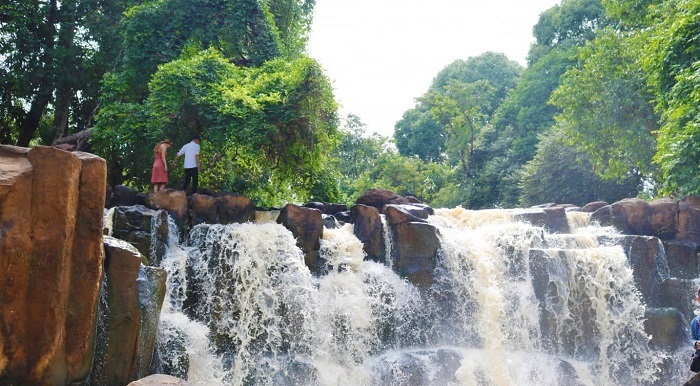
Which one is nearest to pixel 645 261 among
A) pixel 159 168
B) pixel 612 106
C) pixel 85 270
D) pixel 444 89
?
pixel 612 106

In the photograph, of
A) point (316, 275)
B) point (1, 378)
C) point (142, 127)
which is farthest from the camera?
point (142, 127)

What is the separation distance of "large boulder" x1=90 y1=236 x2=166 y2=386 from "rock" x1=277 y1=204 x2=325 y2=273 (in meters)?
4.61

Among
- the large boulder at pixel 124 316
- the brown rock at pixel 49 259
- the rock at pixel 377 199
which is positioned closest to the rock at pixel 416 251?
the rock at pixel 377 199

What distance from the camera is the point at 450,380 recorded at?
1192cm

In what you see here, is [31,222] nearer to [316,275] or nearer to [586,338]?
[316,275]

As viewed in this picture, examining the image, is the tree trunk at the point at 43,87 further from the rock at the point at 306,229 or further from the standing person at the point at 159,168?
the rock at the point at 306,229

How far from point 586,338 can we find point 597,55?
12118 mm

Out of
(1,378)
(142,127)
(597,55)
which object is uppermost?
(597,55)

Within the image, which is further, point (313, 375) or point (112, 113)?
point (112, 113)

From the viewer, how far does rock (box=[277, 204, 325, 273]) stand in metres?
13.1

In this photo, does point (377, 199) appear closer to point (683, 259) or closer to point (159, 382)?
point (683, 259)

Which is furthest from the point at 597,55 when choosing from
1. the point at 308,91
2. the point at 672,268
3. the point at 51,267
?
the point at 51,267

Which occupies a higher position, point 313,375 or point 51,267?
point 51,267

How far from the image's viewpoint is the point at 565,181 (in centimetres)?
2836
